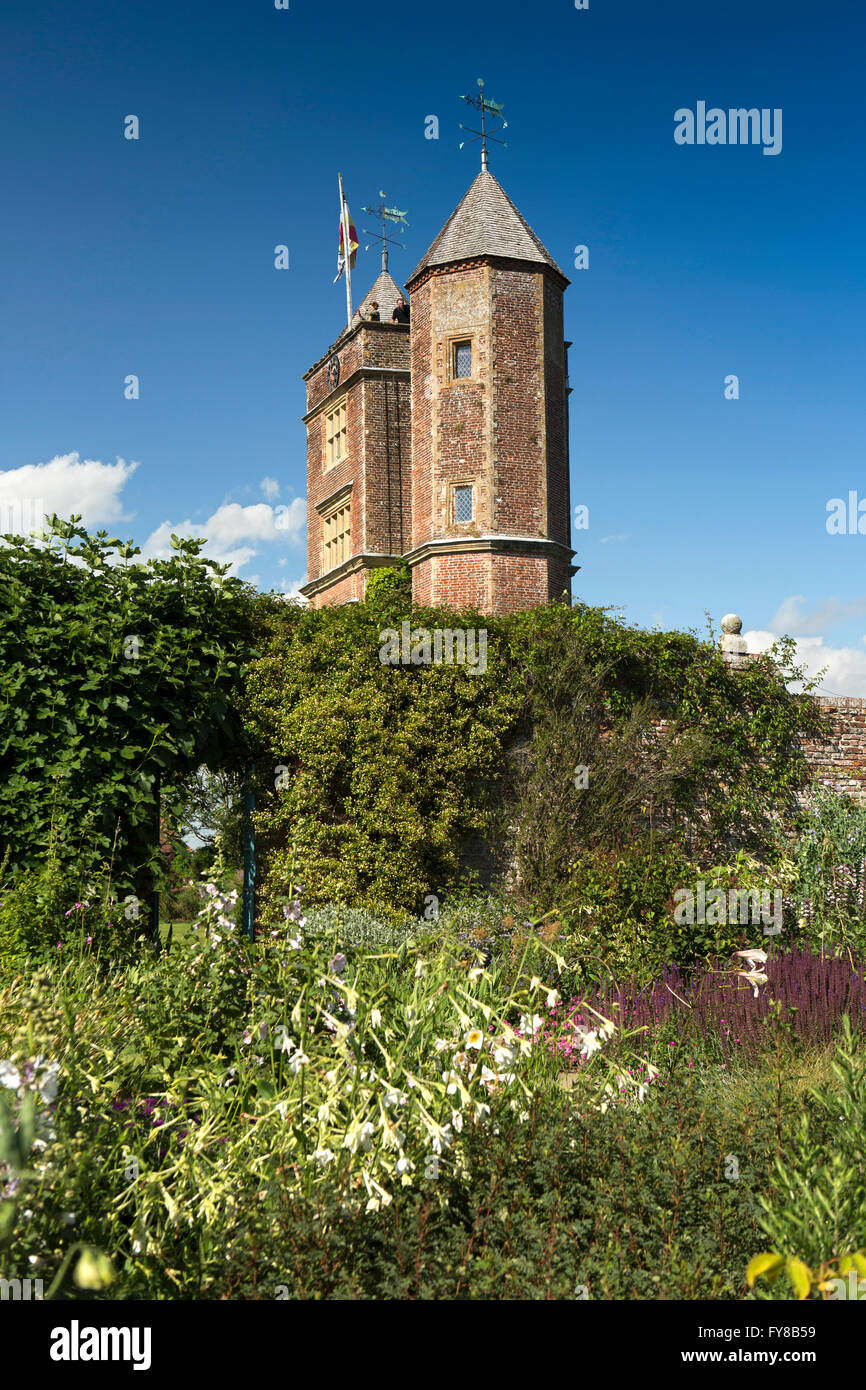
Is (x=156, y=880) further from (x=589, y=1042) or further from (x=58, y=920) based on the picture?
(x=589, y=1042)

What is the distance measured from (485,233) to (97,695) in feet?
53.6

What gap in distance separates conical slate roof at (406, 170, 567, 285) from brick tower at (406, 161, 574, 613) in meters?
0.04

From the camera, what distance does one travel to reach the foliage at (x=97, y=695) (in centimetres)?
834

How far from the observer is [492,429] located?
65.7 feet

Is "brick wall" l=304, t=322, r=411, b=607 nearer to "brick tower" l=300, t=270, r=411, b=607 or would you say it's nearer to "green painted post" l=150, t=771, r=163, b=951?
"brick tower" l=300, t=270, r=411, b=607

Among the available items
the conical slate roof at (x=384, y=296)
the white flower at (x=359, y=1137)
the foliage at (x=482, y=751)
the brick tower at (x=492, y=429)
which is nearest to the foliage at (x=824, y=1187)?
the white flower at (x=359, y=1137)

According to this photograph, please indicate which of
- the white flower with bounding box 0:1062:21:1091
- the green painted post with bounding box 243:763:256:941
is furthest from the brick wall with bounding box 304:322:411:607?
the white flower with bounding box 0:1062:21:1091

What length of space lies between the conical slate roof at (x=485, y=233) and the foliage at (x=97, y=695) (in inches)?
558

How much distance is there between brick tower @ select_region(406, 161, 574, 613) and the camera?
65.6 ft

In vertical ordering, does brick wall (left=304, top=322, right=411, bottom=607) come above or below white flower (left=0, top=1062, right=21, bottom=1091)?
above

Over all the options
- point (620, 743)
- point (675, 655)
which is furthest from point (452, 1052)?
point (675, 655)

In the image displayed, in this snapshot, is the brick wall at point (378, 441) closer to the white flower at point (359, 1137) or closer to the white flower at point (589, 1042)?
the white flower at point (589, 1042)

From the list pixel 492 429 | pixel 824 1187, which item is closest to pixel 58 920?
pixel 824 1187
